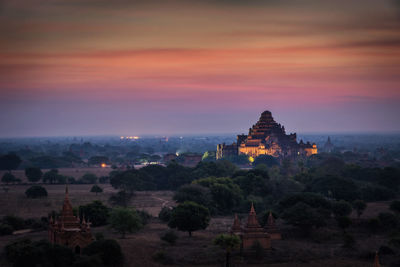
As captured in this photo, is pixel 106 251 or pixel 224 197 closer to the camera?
pixel 106 251

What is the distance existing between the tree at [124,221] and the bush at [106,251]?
33.0ft

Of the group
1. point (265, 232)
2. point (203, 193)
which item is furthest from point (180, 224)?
point (203, 193)

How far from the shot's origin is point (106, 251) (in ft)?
151

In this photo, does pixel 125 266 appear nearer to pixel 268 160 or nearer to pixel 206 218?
pixel 206 218

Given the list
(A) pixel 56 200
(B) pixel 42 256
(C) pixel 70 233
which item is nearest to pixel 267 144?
(A) pixel 56 200

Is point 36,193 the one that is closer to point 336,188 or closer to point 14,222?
point 14,222

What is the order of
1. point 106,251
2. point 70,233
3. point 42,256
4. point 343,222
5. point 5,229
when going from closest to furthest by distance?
point 42,256
point 106,251
point 70,233
point 5,229
point 343,222

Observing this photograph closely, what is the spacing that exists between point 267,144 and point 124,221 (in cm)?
11825

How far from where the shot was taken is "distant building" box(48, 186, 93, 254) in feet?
153

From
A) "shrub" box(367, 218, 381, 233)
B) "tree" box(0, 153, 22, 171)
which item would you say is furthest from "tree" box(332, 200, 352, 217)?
"tree" box(0, 153, 22, 171)

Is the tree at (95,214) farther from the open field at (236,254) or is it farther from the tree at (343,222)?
the tree at (343,222)

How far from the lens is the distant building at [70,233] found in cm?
4669

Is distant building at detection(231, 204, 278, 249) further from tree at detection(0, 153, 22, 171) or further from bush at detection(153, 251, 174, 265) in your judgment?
tree at detection(0, 153, 22, 171)

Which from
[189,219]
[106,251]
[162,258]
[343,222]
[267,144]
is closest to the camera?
[106,251]
